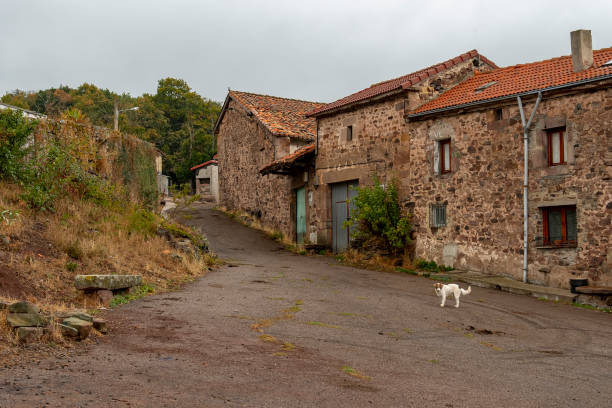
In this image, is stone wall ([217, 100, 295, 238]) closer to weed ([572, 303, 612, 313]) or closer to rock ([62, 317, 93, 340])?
weed ([572, 303, 612, 313])

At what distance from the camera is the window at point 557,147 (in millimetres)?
12875

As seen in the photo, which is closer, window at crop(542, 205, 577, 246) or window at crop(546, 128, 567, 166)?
window at crop(542, 205, 577, 246)

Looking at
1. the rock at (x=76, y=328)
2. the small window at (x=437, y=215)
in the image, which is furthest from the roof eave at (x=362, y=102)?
the rock at (x=76, y=328)

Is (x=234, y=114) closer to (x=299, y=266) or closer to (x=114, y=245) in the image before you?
(x=299, y=266)

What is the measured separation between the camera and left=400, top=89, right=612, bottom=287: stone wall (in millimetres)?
12133

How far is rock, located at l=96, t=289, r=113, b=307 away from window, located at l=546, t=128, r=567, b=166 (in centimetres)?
1012

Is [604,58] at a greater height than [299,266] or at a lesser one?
greater

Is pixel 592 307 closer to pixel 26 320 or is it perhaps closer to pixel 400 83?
pixel 400 83

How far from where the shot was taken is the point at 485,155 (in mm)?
14258

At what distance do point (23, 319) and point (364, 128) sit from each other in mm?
13433

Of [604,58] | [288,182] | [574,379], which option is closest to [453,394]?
[574,379]

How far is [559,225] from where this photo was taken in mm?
12891

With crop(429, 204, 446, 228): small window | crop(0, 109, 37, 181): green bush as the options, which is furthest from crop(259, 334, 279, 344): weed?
crop(429, 204, 446, 228): small window

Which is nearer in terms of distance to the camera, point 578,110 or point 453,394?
point 453,394
